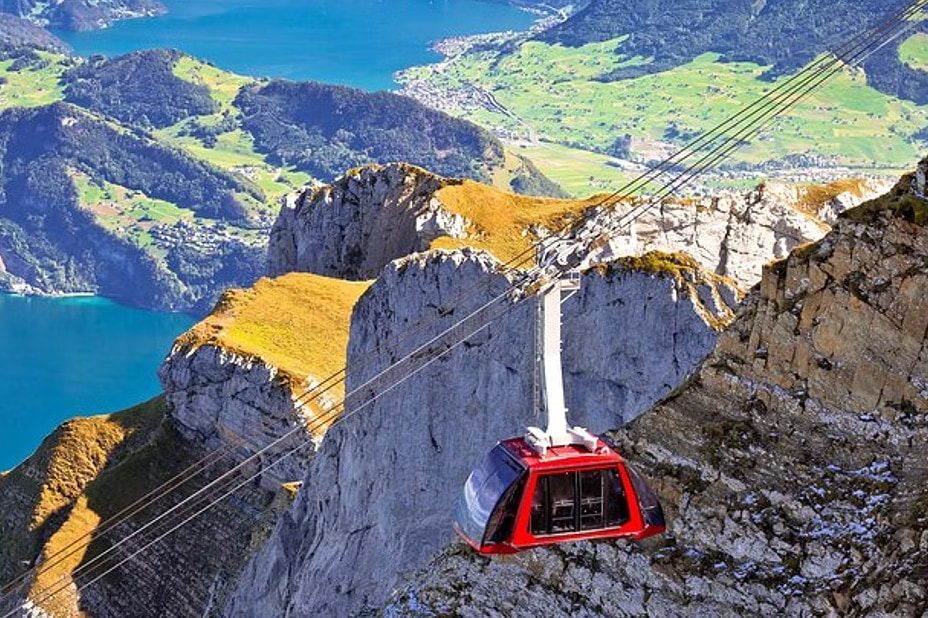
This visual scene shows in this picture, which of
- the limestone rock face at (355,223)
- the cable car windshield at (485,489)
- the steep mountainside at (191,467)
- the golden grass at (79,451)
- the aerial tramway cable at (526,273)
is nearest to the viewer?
the cable car windshield at (485,489)

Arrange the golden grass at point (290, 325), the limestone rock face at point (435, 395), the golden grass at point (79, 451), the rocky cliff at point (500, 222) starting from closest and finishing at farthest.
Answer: the limestone rock face at point (435, 395), the rocky cliff at point (500, 222), the golden grass at point (290, 325), the golden grass at point (79, 451)

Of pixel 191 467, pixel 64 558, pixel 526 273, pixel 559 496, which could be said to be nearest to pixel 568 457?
pixel 559 496

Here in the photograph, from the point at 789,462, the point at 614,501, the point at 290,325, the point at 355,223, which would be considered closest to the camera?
the point at 789,462

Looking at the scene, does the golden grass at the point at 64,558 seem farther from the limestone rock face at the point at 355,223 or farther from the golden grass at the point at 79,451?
the limestone rock face at the point at 355,223

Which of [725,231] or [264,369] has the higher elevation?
[725,231]

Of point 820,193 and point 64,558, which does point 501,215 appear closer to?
point 820,193

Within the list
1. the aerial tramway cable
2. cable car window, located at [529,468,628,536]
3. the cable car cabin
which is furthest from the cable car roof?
the aerial tramway cable

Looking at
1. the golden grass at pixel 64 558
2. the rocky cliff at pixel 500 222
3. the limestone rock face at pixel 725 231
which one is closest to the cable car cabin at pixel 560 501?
the rocky cliff at pixel 500 222

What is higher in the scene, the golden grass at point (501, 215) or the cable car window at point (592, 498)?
the golden grass at point (501, 215)

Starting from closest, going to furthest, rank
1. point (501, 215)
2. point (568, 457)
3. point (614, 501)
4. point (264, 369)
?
point (614, 501) → point (568, 457) → point (501, 215) → point (264, 369)
